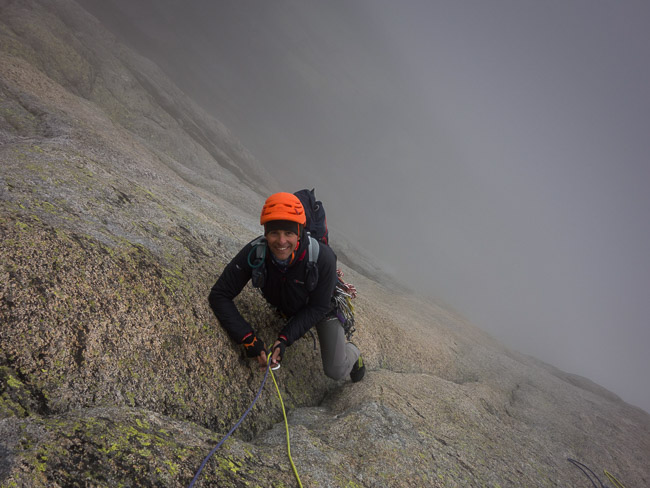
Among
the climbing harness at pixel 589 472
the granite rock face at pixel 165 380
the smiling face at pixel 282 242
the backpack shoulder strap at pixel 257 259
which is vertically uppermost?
the smiling face at pixel 282 242

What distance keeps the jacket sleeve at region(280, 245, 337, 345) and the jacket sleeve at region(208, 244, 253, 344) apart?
799 millimetres

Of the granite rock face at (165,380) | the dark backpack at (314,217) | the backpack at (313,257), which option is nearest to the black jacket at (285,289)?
the backpack at (313,257)

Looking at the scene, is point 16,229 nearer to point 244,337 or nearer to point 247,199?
point 244,337

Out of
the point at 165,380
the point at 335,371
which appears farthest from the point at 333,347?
the point at 165,380

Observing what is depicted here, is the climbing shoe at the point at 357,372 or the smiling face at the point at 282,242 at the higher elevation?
the smiling face at the point at 282,242

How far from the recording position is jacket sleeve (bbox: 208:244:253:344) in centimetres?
516

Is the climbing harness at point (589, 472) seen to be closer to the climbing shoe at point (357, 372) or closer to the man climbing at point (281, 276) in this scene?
the climbing shoe at point (357, 372)

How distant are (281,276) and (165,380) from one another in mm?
2336

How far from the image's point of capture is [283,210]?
15.7 feet

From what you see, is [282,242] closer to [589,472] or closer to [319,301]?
[319,301]

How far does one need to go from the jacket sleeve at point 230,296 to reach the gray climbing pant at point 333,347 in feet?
6.09

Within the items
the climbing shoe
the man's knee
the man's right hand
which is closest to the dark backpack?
the man's right hand

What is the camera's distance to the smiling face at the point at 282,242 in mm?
4785

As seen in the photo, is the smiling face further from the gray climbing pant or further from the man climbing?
the gray climbing pant
